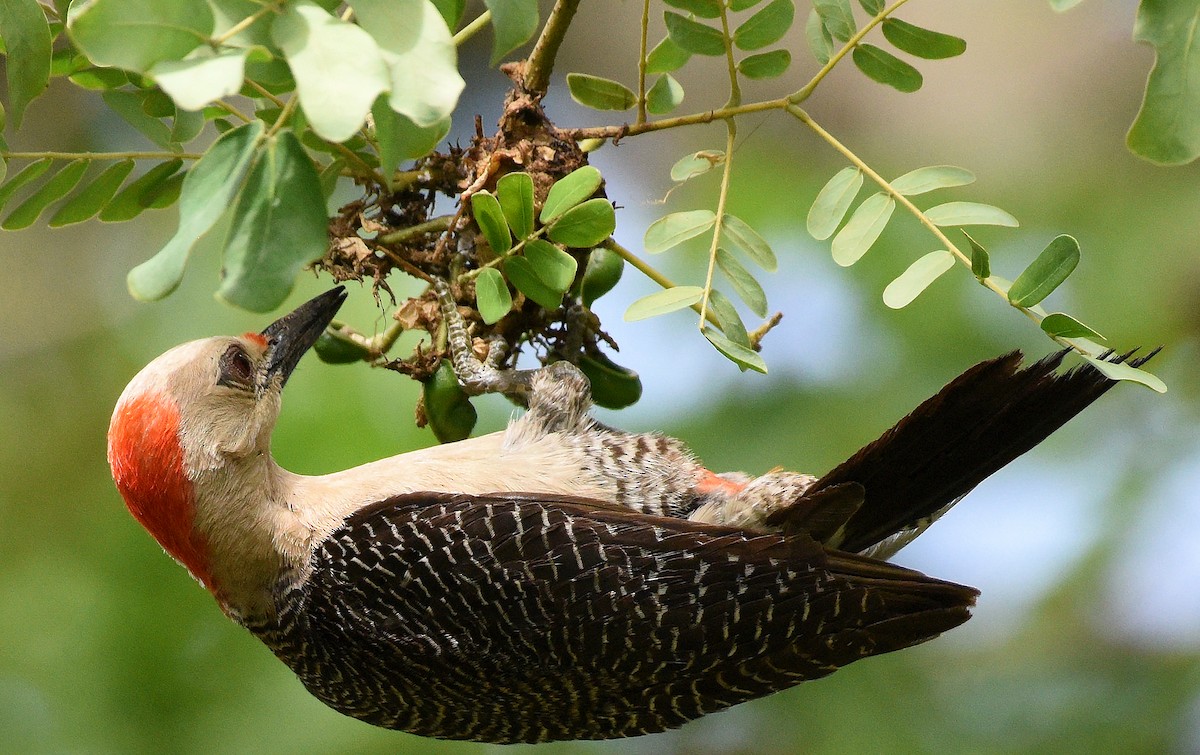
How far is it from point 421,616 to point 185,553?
1.80ft

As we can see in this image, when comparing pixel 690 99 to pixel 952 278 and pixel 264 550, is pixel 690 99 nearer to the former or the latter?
pixel 952 278

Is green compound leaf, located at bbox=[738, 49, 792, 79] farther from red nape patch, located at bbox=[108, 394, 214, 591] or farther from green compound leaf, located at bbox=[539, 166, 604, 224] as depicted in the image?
red nape patch, located at bbox=[108, 394, 214, 591]

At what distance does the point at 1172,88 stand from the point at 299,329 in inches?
67.0

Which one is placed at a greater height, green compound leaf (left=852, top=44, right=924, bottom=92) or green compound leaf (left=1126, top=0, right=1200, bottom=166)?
green compound leaf (left=1126, top=0, right=1200, bottom=166)

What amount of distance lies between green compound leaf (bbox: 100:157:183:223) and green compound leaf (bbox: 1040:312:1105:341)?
5.24ft

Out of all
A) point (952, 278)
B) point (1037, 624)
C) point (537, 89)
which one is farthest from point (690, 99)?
point (537, 89)

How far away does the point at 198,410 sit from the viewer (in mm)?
2123

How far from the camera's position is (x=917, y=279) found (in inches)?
67.8

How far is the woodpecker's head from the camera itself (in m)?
2.06

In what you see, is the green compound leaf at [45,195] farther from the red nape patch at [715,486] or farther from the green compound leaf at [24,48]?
the red nape patch at [715,486]

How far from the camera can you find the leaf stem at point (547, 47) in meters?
1.93

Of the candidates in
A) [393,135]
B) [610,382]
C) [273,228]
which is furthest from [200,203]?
[610,382]

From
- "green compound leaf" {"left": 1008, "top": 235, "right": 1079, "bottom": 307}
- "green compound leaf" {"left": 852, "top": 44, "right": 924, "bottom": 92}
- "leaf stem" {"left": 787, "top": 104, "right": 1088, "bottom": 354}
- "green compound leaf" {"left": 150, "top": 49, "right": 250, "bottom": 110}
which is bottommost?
"green compound leaf" {"left": 150, "top": 49, "right": 250, "bottom": 110}

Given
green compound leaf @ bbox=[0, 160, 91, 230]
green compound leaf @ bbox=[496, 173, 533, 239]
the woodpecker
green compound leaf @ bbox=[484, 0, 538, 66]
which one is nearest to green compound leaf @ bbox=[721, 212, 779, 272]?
green compound leaf @ bbox=[496, 173, 533, 239]
